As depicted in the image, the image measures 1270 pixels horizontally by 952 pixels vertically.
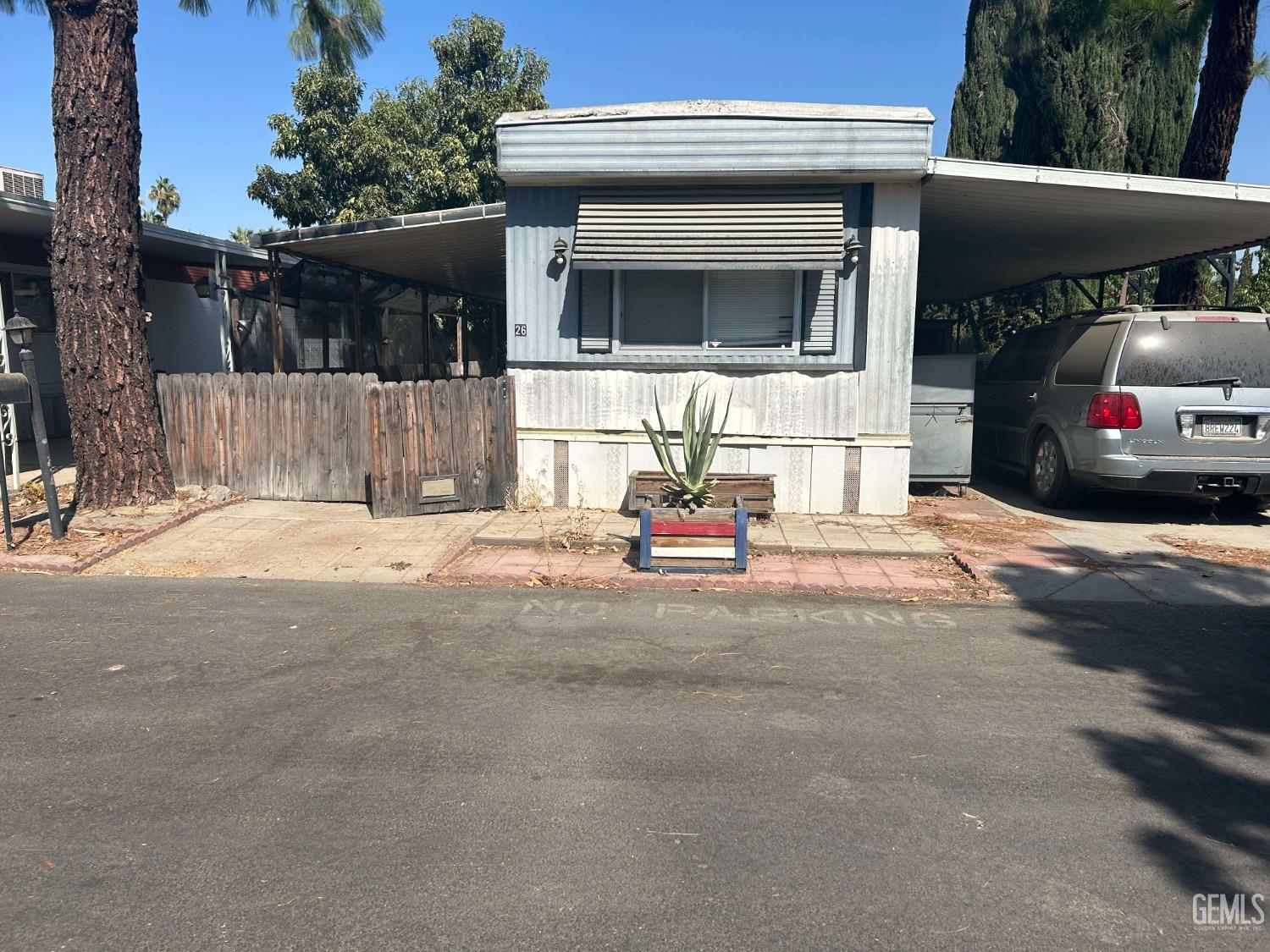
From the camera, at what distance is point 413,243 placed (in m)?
11.5

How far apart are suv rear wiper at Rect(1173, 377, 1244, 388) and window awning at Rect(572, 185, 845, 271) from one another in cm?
341

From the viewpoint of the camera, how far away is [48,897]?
2920 mm

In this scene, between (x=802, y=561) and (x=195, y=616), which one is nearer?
(x=195, y=616)

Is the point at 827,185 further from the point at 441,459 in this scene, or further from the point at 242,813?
the point at 242,813

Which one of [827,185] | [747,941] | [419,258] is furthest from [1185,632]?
[419,258]

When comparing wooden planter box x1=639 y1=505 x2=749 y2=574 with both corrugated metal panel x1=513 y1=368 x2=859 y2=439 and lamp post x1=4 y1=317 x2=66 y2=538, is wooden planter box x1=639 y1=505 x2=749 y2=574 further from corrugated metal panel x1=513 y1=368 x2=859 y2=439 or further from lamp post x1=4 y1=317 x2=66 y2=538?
lamp post x1=4 y1=317 x2=66 y2=538

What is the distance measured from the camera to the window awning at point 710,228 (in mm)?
8734

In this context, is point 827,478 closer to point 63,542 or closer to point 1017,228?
point 1017,228

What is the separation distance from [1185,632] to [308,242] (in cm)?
973

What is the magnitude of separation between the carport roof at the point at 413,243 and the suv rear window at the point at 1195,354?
646 centimetres

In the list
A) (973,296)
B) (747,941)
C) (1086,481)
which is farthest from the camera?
(973,296)

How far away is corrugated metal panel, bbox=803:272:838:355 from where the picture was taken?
9.07 m

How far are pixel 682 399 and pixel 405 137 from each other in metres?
15.6

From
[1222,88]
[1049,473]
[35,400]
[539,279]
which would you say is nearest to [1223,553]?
[1049,473]
